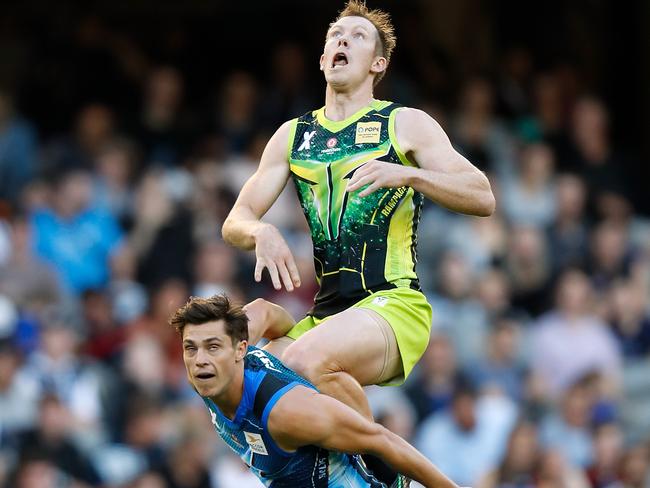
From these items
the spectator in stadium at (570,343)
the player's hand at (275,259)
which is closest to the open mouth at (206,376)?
the player's hand at (275,259)

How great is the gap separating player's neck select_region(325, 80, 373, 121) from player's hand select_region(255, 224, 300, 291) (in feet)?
2.70

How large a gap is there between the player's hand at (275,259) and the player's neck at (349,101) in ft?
2.70

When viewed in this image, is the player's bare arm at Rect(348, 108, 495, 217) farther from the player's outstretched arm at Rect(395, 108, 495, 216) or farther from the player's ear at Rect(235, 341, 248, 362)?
the player's ear at Rect(235, 341, 248, 362)

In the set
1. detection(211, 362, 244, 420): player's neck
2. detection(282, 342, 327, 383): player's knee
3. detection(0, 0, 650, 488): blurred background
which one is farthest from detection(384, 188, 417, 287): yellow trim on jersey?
detection(0, 0, 650, 488): blurred background

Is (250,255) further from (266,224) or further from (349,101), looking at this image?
(266,224)

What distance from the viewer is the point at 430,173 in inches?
294

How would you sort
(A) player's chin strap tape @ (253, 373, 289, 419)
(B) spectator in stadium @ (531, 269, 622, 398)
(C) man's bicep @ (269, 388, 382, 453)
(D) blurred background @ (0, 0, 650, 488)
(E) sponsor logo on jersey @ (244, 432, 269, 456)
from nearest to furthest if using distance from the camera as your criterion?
1. (C) man's bicep @ (269, 388, 382, 453)
2. (A) player's chin strap tape @ (253, 373, 289, 419)
3. (E) sponsor logo on jersey @ (244, 432, 269, 456)
4. (D) blurred background @ (0, 0, 650, 488)
5. (B) spectator in stadium @ (531, 269, 622, 398)

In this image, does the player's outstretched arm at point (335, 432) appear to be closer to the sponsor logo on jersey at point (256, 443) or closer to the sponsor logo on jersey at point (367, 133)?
the sponsor logo on jersey at point (256, 443)

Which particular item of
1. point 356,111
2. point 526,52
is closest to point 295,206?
point 526,52

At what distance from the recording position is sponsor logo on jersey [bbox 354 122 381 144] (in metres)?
7.77

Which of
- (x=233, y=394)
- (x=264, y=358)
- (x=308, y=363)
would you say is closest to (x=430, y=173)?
(x=308, y=363)

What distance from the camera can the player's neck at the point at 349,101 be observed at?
792 centimetres

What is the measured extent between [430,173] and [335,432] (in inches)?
52.1

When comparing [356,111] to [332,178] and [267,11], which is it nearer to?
[332,178]
